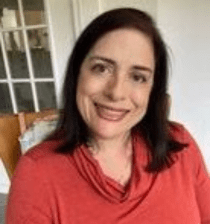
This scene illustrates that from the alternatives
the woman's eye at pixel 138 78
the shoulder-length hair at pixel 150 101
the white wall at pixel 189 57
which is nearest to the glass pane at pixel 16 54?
the white wall at pixel 189 57

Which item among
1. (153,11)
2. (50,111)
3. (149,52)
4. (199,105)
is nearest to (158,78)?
(149,52)

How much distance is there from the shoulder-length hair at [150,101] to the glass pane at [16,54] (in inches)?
56.2

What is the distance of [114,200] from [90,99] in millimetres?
310

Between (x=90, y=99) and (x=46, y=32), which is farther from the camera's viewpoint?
(x=46, y=32)

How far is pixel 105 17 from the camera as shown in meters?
0.76

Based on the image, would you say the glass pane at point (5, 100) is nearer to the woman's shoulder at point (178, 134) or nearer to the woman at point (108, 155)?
the woman at point (108, 155)

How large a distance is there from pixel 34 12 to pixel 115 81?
5.10ft

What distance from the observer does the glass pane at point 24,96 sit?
234cm

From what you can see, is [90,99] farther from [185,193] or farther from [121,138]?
[185,193]

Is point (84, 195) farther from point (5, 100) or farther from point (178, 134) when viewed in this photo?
point (5, 100)

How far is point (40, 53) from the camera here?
215 cm

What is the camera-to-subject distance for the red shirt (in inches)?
30.9

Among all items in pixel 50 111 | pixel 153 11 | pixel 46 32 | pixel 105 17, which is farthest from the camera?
pixel 46 32

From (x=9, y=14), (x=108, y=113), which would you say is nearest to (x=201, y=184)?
(x=108, y=113)
